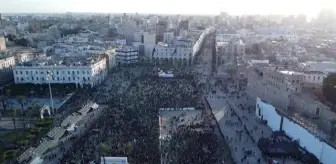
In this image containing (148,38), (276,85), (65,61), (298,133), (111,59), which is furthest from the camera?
(148,38)

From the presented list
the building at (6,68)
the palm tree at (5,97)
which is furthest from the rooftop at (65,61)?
the palm tree at (5,97)

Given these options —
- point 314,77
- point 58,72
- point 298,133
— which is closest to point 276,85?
point 314,77

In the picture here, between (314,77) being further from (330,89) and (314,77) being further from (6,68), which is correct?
(6,68)

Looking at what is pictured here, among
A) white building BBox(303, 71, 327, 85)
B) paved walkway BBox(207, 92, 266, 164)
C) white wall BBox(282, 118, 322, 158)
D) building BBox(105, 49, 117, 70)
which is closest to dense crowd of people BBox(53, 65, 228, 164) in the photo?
paved walkway BBox(207, 92, 266, 164)

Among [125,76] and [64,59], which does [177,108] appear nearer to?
[125,76]

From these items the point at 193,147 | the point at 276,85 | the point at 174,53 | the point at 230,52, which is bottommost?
the point at 193,147

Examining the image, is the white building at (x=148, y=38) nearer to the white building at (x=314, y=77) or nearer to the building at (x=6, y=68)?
the building at (x=6, y=68)
